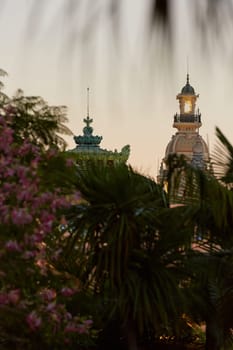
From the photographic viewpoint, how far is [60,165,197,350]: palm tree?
244 inches

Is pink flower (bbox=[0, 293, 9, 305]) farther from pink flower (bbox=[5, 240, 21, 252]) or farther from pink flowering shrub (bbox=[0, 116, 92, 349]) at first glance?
pink flower (bbox=[5, 240, 21, 252])

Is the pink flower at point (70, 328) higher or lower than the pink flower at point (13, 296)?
lower

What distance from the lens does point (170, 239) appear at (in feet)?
21.2

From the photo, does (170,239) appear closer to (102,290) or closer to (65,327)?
(102,290)

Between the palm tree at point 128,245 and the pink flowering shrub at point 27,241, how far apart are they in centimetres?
27

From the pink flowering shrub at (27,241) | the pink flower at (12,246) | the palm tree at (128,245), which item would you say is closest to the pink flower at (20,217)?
the pink flowering shrub at (27,241)

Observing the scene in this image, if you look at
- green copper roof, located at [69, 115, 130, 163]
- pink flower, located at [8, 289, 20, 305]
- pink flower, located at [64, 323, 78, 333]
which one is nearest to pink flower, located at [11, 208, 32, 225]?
pink flower, located at [8, 289, 20, 305]

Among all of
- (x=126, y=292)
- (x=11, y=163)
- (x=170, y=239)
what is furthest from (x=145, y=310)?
(x=11, y=163)

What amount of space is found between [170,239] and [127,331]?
0.97 meters

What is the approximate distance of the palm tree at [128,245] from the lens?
619 centimetres

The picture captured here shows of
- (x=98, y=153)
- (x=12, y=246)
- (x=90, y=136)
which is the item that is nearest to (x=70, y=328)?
(x=12, y=246)

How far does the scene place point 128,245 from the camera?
629 centimetres

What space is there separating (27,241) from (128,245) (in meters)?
1.22

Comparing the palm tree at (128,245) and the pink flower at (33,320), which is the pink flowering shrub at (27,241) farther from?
the palm tree at (128,245)
